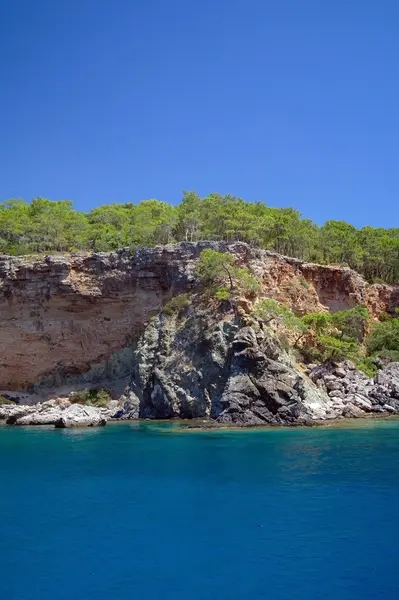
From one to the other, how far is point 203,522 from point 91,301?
1528 inches

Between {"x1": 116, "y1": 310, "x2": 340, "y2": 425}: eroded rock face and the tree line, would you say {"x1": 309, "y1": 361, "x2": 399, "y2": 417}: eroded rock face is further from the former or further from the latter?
the tree line

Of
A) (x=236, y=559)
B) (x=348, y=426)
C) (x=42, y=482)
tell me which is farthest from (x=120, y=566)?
(x=348, y=426)

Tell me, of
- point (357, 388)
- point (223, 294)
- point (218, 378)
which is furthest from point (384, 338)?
point (218, 378)

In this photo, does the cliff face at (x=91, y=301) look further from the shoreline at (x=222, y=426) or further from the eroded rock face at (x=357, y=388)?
the shoreline at (x=222, y=426)

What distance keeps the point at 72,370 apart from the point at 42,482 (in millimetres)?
33105

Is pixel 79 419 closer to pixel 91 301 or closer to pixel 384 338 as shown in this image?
pixel 91 301

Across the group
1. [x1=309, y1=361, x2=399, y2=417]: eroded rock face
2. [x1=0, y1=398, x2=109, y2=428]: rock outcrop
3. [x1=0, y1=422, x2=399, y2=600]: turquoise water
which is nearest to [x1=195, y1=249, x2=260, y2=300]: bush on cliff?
[x1=309, y1=361, x2=399, y2=417]: eroded rock face

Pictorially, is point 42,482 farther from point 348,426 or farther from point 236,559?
point 348,426

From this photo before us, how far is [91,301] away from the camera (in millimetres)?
54250

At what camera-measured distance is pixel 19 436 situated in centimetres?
3809

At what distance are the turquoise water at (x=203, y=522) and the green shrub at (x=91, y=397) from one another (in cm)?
2188

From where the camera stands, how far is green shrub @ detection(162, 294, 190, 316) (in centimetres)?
5028

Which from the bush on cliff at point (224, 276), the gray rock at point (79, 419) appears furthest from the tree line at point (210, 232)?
the gray rock at point (79, 419)

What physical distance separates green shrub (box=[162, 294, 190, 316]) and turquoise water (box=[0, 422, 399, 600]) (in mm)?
20864
